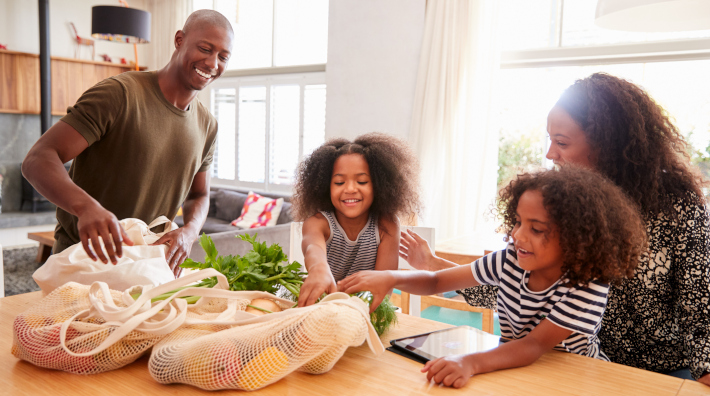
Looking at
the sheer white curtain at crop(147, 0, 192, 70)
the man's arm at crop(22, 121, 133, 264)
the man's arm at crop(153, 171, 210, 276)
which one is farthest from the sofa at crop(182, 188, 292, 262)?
the sheer white curtain at crop(147, 0, 192, 70)

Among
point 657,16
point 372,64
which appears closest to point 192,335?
point 657,16

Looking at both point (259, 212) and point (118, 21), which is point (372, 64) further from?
point (118, 21)

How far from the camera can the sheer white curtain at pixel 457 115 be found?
496 cm

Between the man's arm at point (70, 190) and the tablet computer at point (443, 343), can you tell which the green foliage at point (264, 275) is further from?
the man's arm at point (70, 190)

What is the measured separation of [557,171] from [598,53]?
4.05 m

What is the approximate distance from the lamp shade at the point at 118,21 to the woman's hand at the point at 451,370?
5.88m

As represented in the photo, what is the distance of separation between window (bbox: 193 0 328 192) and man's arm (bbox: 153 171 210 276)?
14.6ft

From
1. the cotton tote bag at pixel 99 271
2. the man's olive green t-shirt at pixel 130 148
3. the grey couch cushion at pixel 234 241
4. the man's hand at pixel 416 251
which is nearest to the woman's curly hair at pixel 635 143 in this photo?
the man's hand at pixel 416 251

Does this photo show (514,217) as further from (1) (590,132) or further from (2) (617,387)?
(2) (617,387)

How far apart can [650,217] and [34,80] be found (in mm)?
8520

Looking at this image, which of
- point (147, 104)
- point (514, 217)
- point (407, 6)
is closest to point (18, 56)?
point (407, 6)

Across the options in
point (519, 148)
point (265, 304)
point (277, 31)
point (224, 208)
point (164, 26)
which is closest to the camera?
point (265, 304)

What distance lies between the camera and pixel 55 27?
7910 millimetres

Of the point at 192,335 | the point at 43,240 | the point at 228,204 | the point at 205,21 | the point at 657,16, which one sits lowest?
the point at 43,240
